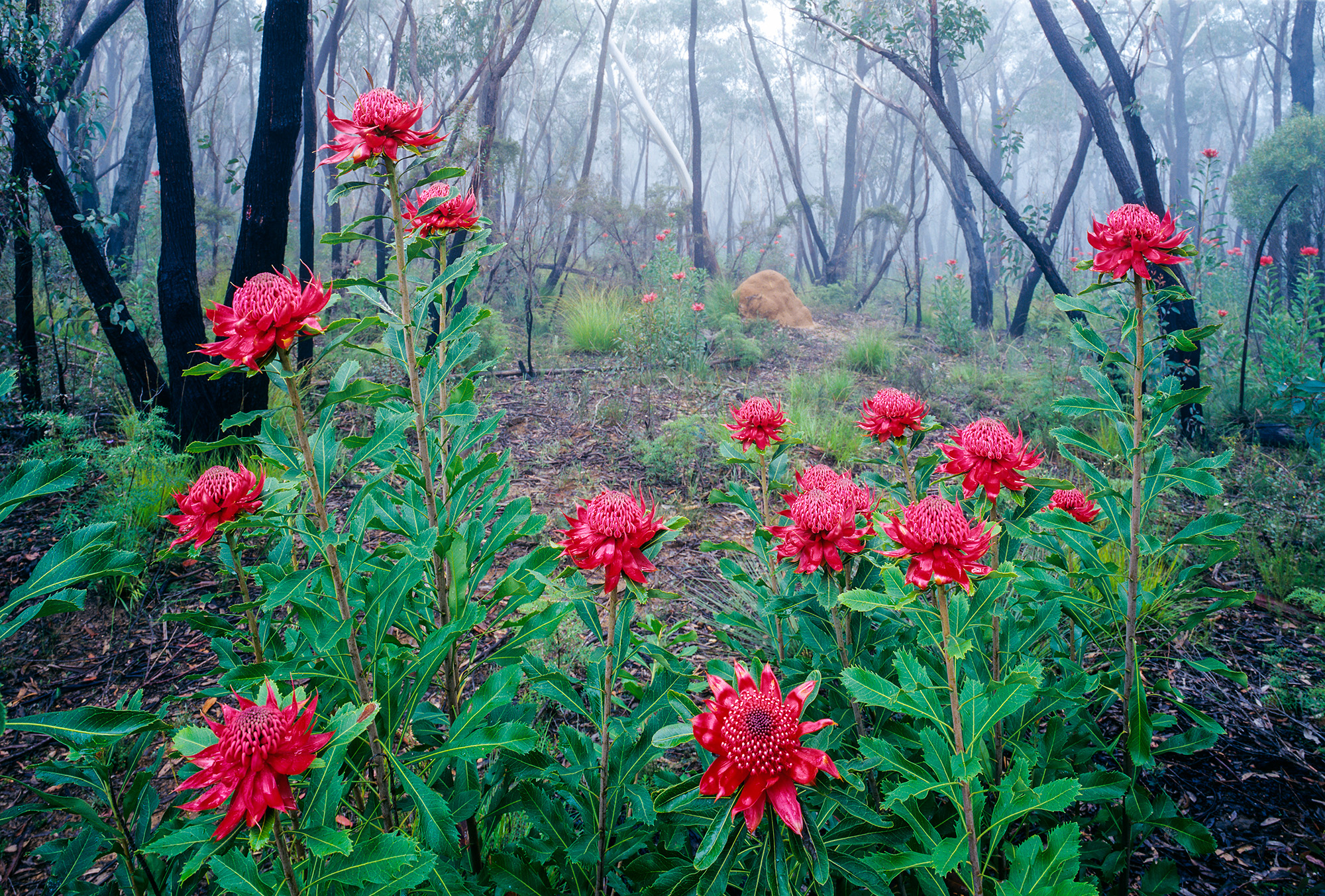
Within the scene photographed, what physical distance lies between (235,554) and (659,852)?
3.50 feet

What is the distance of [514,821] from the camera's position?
6.06ft

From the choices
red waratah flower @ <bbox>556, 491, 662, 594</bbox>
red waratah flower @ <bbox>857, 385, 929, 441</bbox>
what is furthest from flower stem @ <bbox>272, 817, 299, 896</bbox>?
red waratah flower @ <bbox>857, 385, 929, 441</bbox>

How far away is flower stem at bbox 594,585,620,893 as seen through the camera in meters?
1.21

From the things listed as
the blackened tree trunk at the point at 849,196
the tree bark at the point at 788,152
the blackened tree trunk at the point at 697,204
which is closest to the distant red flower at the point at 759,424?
the blackened tree trunk at the point at 697,204

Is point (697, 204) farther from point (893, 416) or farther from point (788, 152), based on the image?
point (893, 416)

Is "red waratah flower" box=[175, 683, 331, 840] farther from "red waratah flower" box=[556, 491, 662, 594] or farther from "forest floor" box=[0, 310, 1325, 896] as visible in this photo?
"forest floor" box=[0, 310, 1325, 896]

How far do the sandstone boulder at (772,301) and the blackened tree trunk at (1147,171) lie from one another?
4.88 metres

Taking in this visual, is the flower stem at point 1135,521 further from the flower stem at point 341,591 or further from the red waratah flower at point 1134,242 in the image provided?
the flower stem at point 341,591

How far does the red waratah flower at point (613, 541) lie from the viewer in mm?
1188

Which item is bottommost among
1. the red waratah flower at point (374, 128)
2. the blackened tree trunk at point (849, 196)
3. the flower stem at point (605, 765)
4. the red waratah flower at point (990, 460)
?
the flower stem at point (605, 765)

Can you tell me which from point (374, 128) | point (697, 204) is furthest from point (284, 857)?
point (697, 204)

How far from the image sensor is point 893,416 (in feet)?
5.92

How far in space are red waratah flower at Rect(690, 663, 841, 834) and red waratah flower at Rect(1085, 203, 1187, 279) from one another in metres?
1.32

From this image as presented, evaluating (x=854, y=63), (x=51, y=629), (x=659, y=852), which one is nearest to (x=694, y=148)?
(x=854, y=63)
